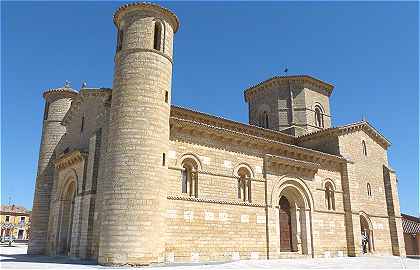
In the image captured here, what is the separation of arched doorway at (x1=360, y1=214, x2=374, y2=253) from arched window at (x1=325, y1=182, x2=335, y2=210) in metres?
2.47

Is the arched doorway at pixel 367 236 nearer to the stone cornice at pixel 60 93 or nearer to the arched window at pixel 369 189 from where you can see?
the arched window at pixel 369 189

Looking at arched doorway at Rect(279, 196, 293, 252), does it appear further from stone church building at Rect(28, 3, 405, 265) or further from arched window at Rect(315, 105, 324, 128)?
arched window at Rect(315, 105, 324, 128)

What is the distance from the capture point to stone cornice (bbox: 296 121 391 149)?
2241 centimetres

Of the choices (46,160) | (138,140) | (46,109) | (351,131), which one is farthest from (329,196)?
(46,109)

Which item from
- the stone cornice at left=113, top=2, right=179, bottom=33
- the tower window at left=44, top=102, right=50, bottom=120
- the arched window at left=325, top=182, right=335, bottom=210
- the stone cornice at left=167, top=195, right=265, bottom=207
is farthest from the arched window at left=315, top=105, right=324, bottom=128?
the tower window at left=44, top=102, right=50, bottom=120

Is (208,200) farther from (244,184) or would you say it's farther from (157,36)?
(157,36)

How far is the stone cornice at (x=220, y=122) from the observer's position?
64.7ft

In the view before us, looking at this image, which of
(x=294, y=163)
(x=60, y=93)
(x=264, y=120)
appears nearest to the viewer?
(x=294, y=163)

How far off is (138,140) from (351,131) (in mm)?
14480

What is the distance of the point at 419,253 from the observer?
97.9ft

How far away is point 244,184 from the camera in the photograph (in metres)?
18.0

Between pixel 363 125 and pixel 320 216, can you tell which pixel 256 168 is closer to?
pixel 320 216

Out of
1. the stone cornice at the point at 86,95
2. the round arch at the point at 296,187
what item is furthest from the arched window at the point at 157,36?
the round arch at the point at 296,187

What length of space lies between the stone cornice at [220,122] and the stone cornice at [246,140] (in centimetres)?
292
